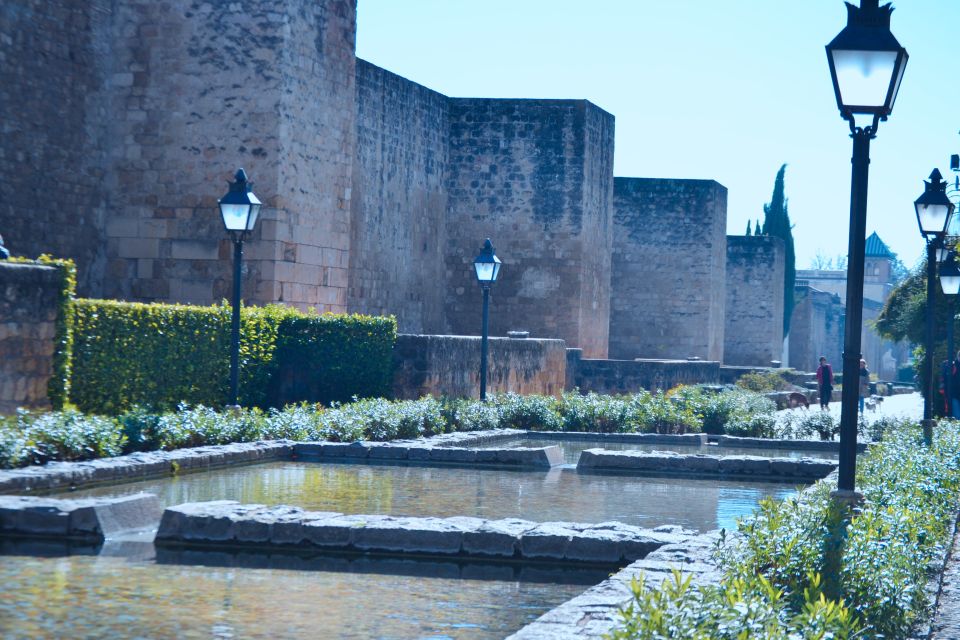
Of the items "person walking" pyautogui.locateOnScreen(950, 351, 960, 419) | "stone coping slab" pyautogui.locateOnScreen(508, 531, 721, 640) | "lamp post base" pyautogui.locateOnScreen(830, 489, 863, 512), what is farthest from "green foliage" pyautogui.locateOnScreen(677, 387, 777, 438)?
"stone coping slab" pyautogui.locateOnScreen(508, 531, 721, 640)

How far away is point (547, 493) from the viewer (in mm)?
9969

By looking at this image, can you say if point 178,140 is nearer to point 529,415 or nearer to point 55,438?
point 529,415

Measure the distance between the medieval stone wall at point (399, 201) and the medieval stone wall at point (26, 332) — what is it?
9.87m

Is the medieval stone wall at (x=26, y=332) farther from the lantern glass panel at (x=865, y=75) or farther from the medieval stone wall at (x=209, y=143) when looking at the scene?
the lantern glass panel at (x=865, y=75)

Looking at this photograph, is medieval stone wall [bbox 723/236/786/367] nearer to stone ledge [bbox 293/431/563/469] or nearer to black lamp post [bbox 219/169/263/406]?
stone ledge [bbox 293/431/563/469]

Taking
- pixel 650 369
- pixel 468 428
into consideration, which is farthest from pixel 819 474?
pixel 650 369

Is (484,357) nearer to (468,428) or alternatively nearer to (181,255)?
(468,428)

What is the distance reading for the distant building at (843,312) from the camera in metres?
50.5

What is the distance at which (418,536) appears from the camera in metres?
6.97

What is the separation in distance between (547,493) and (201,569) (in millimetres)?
4045

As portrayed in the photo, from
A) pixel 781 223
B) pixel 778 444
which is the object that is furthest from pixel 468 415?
pixel 781 223

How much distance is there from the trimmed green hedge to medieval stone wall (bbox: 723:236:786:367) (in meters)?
23.2

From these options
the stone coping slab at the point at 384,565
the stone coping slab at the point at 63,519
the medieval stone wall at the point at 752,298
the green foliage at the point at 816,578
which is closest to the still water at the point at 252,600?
the stone coping slab at the point at 384,565

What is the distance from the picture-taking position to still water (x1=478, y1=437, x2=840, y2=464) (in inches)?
567
